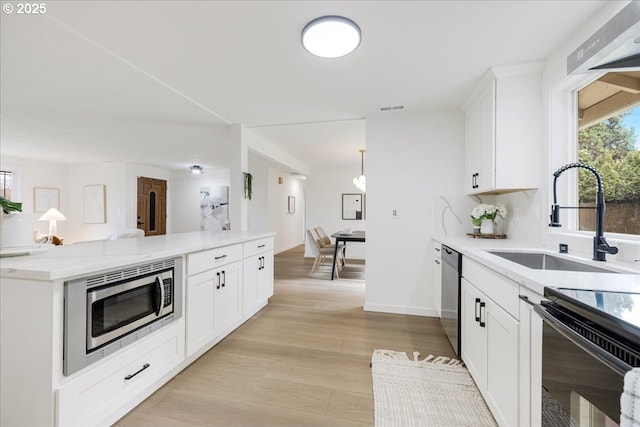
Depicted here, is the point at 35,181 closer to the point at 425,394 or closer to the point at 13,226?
the point at 13,226

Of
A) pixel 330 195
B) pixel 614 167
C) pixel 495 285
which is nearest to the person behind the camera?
pixel 495 285

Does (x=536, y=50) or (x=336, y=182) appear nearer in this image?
(x=536, y=50)

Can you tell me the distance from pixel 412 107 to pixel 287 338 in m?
2.71

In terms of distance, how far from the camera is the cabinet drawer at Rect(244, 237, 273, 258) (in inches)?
109

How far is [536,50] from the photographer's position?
6.44 feet

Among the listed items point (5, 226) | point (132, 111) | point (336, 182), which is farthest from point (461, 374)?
point (336, 182)

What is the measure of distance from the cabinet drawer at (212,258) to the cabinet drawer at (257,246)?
0.45ft

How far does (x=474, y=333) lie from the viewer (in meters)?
1.72

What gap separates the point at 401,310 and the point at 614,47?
2.71m

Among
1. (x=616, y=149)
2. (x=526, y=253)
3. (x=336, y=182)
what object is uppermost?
(x=336, y=182)

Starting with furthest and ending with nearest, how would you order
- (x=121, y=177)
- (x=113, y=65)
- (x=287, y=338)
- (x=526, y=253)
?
(x=121, y=177) < (x=287, y=338) < (x=113, y=65) < (x=526, y=253)

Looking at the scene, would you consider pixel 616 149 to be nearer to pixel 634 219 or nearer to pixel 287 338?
pixel 634 219

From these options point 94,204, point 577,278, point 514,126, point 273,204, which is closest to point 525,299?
point 577,278

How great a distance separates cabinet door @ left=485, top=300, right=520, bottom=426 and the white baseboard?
1521mm
